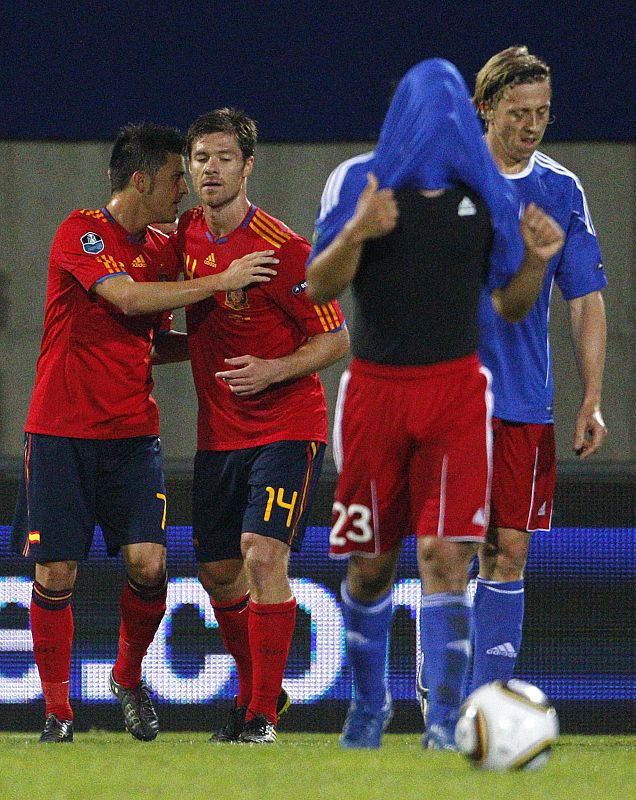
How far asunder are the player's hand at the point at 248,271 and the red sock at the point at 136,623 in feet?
3.04

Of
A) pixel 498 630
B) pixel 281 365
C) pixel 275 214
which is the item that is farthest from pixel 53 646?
Answer: pixel 275 214

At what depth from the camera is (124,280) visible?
4172 mm

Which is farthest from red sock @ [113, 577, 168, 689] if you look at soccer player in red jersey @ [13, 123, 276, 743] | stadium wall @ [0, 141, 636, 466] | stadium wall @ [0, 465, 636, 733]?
stadium wall @ [0, 141, 636, 466]

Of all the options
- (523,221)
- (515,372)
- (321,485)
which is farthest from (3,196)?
(523,221)

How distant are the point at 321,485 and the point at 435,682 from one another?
195 cm

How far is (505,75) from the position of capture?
153 inches

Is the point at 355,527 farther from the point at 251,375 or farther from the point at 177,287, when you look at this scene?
the point at 177,287

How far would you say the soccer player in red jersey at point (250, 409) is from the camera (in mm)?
4090

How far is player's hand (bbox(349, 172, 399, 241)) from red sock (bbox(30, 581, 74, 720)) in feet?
5.71

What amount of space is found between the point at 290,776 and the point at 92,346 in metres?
1.81

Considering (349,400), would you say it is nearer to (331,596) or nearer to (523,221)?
(523,221)

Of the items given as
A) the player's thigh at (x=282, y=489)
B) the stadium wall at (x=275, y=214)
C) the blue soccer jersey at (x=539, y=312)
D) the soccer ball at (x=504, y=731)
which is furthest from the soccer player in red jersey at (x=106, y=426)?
the stadium wall at (x=275, y=214)

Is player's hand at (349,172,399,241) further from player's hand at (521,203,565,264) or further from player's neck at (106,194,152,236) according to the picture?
player's neck at (106,194,152,236)

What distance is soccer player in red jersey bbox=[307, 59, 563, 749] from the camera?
10.1 ft
